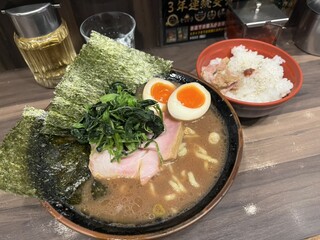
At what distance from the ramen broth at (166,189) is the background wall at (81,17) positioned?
0.89 metres

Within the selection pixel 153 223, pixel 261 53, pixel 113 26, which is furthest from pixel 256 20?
pixel 153 223

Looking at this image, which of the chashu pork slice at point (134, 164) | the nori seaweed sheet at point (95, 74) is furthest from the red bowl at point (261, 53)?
the chashu pork slice at point (134, 164)

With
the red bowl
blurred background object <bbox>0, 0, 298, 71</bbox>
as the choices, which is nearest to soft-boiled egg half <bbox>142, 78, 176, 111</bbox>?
the red bowl

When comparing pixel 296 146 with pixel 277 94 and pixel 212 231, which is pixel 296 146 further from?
pixel 212 231

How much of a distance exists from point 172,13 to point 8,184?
49.2 inches

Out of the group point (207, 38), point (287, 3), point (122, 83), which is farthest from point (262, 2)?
point (122, 83)

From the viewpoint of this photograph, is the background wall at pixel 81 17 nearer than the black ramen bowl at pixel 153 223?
No

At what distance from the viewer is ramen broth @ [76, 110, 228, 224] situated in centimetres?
98

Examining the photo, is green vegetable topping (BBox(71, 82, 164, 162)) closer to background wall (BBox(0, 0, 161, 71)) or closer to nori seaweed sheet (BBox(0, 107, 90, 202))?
nori seaweed sheet (BBox(0, 107, 90, 202))

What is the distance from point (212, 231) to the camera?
1068mm

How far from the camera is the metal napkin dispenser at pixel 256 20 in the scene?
5.12 ft

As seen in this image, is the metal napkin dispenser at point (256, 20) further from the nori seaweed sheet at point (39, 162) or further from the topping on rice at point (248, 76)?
the nori seaweed sheet at point (39, 162)

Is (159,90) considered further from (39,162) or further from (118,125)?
(39,162)

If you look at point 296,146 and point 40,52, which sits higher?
point 40,52
